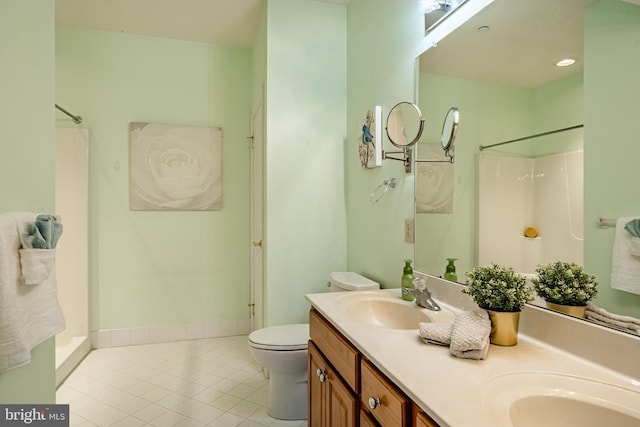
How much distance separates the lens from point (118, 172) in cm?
292

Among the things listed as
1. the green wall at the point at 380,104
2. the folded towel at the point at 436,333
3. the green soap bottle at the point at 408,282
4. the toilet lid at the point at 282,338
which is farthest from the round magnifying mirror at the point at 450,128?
the toilet lid at the point at 282,338

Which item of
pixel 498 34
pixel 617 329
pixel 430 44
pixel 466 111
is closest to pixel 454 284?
pixel 617 329

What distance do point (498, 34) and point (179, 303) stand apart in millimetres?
3081

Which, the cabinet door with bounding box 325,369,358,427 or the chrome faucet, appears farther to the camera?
the chrome faucet

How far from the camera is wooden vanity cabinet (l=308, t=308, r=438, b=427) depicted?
803 mm

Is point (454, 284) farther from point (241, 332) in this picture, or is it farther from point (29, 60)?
point (241, 332)

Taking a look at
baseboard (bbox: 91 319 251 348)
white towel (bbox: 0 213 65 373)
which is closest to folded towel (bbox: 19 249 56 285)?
white towel (bbox: 0 213 65 373)

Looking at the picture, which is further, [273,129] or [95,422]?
[273,129]

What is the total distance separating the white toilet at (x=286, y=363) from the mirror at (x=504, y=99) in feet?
2.23

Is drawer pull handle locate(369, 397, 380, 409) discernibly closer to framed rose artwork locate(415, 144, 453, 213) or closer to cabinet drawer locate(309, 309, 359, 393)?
cabinet drawer locate(309, 309, 359, 393)

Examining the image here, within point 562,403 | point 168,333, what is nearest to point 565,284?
point 562,403

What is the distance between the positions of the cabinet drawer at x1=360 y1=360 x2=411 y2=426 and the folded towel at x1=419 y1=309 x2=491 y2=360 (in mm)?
189

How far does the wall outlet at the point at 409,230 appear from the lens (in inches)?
65.9

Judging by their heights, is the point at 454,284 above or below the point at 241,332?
above
